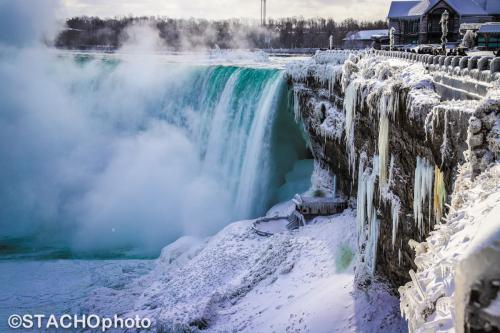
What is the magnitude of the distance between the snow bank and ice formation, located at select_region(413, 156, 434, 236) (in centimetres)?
367

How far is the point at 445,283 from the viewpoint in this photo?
10.6 feet

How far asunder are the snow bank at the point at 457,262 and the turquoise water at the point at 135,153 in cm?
1657

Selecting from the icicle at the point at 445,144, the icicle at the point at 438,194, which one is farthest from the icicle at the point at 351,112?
the icicle at the point at 445,144

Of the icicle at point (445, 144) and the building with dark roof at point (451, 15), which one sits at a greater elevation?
the building with dark roof at point (451, 15)

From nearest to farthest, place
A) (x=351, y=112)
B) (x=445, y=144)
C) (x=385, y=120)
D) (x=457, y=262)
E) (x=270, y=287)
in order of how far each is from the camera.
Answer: (x=457, y=262) → (x=445, y=144) → (x=385, y=120) → (x=351, y=112) → (x=270, y=287)

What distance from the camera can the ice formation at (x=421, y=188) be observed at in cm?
805

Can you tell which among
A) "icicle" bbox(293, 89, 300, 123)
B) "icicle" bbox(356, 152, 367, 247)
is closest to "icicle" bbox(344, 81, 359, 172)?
"icicle" bbox(356, 152, 367, 247)

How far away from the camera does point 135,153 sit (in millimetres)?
27141

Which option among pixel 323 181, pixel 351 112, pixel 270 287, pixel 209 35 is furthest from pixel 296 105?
pixel 209 35

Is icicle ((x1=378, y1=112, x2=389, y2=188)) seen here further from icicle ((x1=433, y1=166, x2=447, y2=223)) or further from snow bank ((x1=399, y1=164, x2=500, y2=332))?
snow bank ((x1=399, y1=164, x2=500, y2=332))

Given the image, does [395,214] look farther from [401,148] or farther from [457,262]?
[457,262]

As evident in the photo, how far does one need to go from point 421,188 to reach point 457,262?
586 cm

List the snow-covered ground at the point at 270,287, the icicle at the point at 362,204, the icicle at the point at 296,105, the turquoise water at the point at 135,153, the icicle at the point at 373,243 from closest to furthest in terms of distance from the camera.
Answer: the snow-covered ground at the point at 270,287, the icicle at the point at 373,243, the icicle at the point at 362,204, the icicle at the point at 296,105, the turquoise water at the point at 135,153

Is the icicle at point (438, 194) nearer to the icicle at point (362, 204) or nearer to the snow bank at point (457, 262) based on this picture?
the snow bank at point (457, 262)
